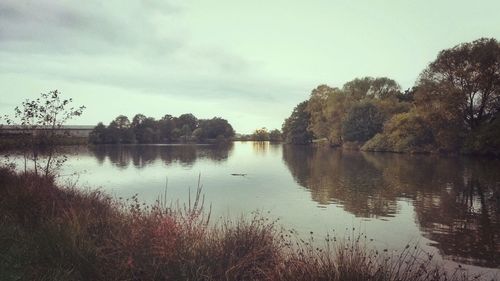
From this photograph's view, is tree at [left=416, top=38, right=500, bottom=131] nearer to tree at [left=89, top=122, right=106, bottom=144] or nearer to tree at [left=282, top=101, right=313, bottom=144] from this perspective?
tree at [left=282, top=101, right=313, bottom=144]

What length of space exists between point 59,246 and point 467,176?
1459 inches

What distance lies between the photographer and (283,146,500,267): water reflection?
1543 cm

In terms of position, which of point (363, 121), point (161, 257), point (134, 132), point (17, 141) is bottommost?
point (161, 257)

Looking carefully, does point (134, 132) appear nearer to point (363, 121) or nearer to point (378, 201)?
point (363, 121)

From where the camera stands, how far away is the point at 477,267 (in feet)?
41.4

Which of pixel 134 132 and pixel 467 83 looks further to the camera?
pixel 134 132


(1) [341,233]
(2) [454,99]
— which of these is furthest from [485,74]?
(1) [341,233]

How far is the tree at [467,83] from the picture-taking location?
62219 millimetres

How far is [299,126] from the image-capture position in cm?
14862

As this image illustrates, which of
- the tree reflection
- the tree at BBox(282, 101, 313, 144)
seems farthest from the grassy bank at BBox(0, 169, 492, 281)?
the tree at BBox(282, 101, 313, 144)

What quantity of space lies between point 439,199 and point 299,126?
123m

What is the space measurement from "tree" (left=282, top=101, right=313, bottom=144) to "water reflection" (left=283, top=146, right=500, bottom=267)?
336ft

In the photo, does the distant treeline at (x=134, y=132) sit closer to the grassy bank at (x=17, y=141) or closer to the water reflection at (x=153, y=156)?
the water reflection at (x=153, y=156)

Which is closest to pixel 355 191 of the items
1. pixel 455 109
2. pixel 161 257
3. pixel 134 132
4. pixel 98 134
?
pixel 161 257
